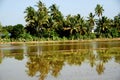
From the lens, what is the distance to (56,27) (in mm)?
47688

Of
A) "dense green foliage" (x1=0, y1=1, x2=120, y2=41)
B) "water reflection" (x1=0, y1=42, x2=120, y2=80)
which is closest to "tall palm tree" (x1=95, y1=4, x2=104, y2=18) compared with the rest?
"dense green foliage" (x1=0, y1=1, x2=120, y2=41)

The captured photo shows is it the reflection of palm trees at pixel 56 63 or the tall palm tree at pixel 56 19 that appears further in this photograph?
the tall palm tree at pixel 56 19

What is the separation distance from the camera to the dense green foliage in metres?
45.2

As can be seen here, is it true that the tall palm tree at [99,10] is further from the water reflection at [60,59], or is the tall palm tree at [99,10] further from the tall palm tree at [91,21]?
the water reflection at [60,59]

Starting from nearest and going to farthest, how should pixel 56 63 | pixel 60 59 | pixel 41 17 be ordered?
pixel 56 63
pixel 60 59
pixel 41 17

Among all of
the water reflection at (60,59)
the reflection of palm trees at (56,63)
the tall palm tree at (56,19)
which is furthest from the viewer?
the tall palm tree at (56,19)

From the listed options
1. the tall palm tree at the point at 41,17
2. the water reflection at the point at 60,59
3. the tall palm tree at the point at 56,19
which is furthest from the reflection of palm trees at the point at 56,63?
the tall palm tree at the point at 56,19

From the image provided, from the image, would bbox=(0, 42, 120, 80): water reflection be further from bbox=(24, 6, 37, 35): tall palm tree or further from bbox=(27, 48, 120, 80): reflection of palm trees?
bbox=(24, 6, 37, 35): tall palm tree

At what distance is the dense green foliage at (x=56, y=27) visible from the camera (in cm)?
4519

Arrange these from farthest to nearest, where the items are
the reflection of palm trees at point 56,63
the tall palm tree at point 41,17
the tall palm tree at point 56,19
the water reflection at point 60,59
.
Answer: the tall palm tree at point 56,19 → the tall palm tree at point 41,17 → the water reflection at point 60,59 → the reflection of palm trees at point 56,63

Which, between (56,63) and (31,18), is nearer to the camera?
(56,63)

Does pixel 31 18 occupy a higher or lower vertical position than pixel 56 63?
higher

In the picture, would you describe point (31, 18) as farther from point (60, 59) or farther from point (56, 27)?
point (60, 59)

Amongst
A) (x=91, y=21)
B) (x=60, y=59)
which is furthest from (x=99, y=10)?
(x=60, y=59)
